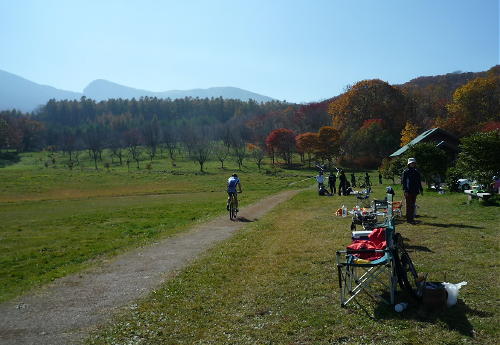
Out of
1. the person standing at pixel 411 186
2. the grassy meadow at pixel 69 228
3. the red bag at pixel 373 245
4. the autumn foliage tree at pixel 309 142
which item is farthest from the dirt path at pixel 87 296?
the autumn foliage tree at pixel 309 142

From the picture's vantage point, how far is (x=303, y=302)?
7.55 metres

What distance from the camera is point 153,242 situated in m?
15.3

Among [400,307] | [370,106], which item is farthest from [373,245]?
[370,106]

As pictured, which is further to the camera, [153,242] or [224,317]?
[153,242]

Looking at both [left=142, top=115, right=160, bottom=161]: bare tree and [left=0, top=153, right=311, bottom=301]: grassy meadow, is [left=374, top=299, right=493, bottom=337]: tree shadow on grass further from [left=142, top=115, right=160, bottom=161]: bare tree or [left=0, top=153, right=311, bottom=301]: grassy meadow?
[left=142, top=115, right=160, bottom=161]: bare tree

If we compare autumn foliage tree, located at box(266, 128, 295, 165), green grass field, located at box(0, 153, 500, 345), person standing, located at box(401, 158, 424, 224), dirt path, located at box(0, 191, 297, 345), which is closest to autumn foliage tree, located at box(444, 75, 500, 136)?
autumn foliage tree, located at box(266, 128, 295, 165)

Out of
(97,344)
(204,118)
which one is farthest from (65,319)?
(204,118)

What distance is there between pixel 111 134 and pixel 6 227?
14271 centimetres

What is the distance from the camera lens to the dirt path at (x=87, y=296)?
7191mm

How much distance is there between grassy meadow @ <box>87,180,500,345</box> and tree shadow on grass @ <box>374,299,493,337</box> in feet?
0.05

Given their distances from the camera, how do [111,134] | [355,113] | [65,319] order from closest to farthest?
[65,319]
[355,113]
[111,134]

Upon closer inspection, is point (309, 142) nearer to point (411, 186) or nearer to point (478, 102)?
point (478, 102)

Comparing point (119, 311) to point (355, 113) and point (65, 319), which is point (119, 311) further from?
point (355, 113)

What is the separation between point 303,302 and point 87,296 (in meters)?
4.95
